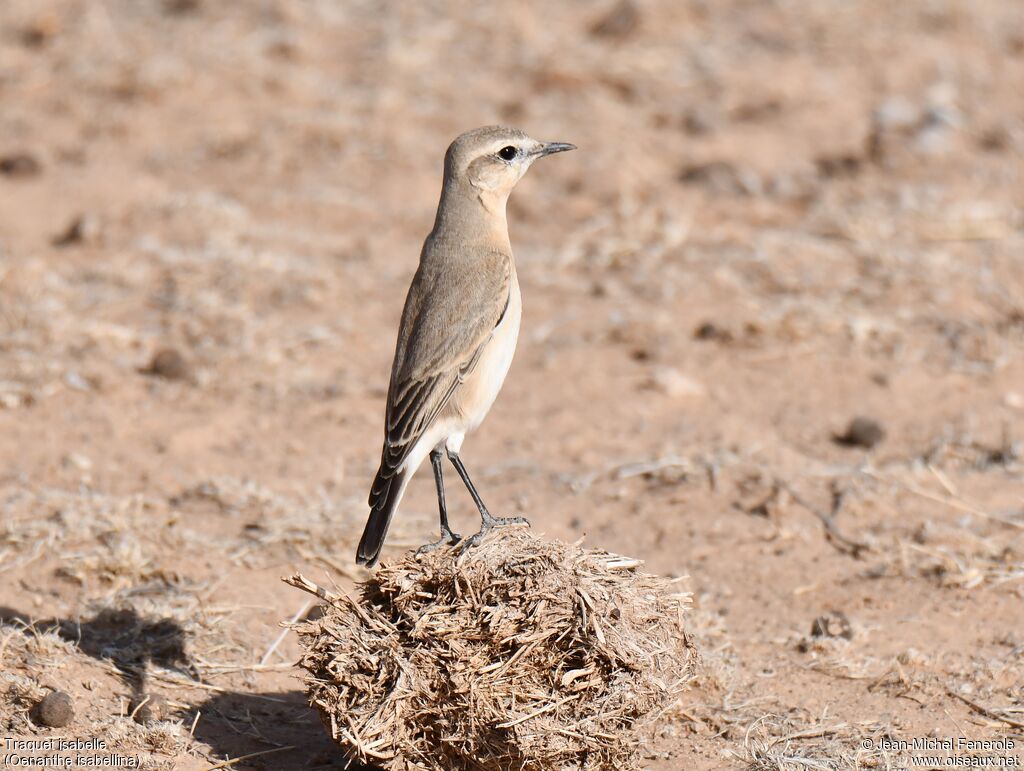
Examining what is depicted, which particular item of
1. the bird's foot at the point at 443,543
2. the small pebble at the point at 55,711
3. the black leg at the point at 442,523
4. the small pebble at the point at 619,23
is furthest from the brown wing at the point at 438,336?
the small pebble at the point at 619,23

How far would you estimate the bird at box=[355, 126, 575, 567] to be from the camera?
20.1ft

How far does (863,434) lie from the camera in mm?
8508

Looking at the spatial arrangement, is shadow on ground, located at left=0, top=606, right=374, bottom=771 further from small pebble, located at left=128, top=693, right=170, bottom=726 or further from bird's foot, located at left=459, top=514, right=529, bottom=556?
bird's foot, located at left=459, top=514, right=529, bottom=556

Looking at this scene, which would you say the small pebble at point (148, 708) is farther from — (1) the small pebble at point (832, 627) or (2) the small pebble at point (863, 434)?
(2) the small pebble at point (863, 434)

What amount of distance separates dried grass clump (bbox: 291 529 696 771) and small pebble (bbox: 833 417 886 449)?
3.63 meters

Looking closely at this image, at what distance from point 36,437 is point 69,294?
2270 millimetres

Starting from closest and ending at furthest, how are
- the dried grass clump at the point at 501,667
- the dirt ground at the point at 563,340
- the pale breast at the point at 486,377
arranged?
1. the dried grass clump at the point at 501,667
2. the dirt ground at the point at 563,340
3. the pale breast at the point at 486,377

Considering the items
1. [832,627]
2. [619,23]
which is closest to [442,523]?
[832,627]

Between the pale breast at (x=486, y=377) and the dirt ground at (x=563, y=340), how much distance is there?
1282 millimetres

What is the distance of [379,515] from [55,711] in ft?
4.99

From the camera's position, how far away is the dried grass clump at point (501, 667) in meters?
5.05

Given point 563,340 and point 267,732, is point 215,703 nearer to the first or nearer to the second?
point 267,732

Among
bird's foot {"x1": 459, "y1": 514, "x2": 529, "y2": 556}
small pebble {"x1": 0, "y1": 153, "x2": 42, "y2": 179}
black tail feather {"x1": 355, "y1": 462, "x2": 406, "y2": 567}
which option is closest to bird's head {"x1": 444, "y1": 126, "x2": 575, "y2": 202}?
black tail feather {"x1": 355, "y1": 462, "x2": 406, "y2": 567}

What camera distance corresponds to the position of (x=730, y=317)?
33.8 ft
